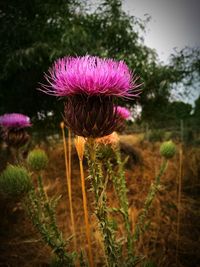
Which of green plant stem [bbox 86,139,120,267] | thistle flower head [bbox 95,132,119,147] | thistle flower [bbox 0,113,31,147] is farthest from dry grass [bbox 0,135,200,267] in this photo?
thistle flower [bbox 0,113,31,147]

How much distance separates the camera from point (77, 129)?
3.81ft

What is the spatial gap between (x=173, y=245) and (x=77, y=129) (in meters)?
1.62

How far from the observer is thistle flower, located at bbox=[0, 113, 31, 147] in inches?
107

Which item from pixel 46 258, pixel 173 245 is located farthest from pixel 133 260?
pixel 173 245

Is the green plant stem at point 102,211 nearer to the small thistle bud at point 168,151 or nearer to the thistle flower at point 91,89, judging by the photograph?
the thistle flower at point 91,89

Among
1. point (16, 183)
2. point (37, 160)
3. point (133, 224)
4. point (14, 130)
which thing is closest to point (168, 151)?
point (133, 224)

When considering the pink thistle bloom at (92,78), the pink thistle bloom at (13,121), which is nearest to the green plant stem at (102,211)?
the pink thistle bloom at (92,78)

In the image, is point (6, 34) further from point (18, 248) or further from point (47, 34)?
point (18, 248)

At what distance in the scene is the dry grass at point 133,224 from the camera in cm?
222

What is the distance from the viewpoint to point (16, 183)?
139 cm

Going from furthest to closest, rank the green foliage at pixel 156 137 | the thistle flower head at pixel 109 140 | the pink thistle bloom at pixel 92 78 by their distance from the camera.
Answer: the green foliage at pixel 156 137
the thistle flower head at pixel 109 140
the pink thistle bloom at pixel 92 78

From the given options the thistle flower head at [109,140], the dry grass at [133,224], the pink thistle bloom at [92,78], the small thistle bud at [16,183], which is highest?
the pink thistle bloom at [92,78]

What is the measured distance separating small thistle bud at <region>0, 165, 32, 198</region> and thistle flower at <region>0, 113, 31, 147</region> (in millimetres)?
1270

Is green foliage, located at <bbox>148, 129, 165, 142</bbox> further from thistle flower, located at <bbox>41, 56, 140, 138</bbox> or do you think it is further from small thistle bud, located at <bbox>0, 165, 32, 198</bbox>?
thistle flower, located at <bbox>41, 56, 140, 138</bbox>
